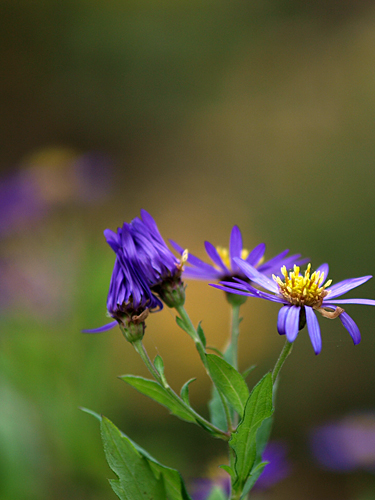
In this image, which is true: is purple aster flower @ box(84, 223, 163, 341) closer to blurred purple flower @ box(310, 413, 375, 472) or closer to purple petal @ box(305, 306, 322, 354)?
purple petal @ box(305, 306, 322, 354)

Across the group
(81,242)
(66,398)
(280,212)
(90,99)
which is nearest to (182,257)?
(66,398)

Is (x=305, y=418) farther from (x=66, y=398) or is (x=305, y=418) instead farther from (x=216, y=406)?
(x=216, y=406)

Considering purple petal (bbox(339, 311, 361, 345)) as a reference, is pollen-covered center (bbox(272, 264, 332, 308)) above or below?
above

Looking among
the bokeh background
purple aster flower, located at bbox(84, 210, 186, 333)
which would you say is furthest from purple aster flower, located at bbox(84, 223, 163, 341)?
the bokeh background

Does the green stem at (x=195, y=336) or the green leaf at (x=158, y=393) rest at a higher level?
the green stem at (x=195, y=336)

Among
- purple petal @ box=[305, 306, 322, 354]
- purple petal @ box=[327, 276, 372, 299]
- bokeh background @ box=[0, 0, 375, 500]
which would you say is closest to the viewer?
purple petal @ box=[305, 306, 322, 354]

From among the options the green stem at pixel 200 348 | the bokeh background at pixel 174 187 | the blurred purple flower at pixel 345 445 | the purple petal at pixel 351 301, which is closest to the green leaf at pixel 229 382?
the green stem at pixel 200 348

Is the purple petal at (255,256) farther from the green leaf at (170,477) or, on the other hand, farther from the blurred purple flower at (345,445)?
the blurred purple flower at (345,445)
